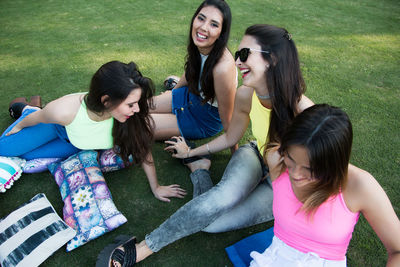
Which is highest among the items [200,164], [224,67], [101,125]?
[224,67]

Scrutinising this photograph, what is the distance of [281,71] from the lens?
1.97 meters

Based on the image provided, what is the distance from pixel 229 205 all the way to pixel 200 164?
750 mm

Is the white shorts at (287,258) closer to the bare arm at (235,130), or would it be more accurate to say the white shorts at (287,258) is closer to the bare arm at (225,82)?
the bare arm at (235,130)

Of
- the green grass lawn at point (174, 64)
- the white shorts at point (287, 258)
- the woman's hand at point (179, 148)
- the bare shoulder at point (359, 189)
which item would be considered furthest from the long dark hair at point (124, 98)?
the bare shoulder at point (359, 189)

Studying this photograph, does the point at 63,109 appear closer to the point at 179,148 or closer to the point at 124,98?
the point at 124,98

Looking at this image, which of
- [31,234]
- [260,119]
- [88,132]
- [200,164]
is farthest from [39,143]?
[260,119]

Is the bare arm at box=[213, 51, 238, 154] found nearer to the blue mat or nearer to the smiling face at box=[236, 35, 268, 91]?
the smiling face at box=[236, 35, 268, 91]

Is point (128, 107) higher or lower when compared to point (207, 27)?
lower

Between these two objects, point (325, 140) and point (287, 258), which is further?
point (287, 258)

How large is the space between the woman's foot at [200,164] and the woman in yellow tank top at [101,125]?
10.4 inches

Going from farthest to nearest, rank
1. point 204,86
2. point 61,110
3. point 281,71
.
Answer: point 204,86
point 61,110
point 281,71

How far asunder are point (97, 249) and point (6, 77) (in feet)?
11.1

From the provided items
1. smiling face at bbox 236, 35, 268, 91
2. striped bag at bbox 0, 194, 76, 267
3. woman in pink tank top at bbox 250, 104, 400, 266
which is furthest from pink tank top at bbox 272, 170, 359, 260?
striped bag at bbox 0, 194, 76, 267

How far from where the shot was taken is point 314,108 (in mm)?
1481
